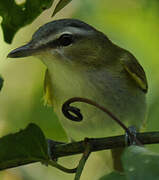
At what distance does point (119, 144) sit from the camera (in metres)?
1.66

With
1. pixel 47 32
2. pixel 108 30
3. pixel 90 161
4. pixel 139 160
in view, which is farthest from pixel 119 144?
pixel 90 161

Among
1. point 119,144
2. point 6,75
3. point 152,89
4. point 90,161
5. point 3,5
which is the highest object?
point 3,5

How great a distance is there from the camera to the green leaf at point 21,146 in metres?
1.45

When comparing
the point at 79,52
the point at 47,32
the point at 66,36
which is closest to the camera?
the point at 47,32

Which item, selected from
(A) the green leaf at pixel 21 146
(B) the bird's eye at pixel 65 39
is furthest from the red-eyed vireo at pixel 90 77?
(A) the green leaf at pixel 21 146

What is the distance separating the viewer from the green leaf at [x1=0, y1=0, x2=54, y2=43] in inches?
62.8

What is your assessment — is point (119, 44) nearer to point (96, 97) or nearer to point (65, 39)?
point (96, 97)

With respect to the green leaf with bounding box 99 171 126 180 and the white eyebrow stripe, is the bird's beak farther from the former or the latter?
the green leaf with bounding box 99 171 126 180

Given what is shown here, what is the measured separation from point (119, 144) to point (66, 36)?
39.0 inches

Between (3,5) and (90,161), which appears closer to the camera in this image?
(3,5)

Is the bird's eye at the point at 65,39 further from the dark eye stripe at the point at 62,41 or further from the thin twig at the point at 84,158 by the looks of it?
the thin twig at the point at 84,158

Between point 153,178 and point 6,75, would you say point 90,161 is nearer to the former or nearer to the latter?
point 6,75

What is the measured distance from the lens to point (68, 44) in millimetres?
2549

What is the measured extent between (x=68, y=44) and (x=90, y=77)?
273mm
